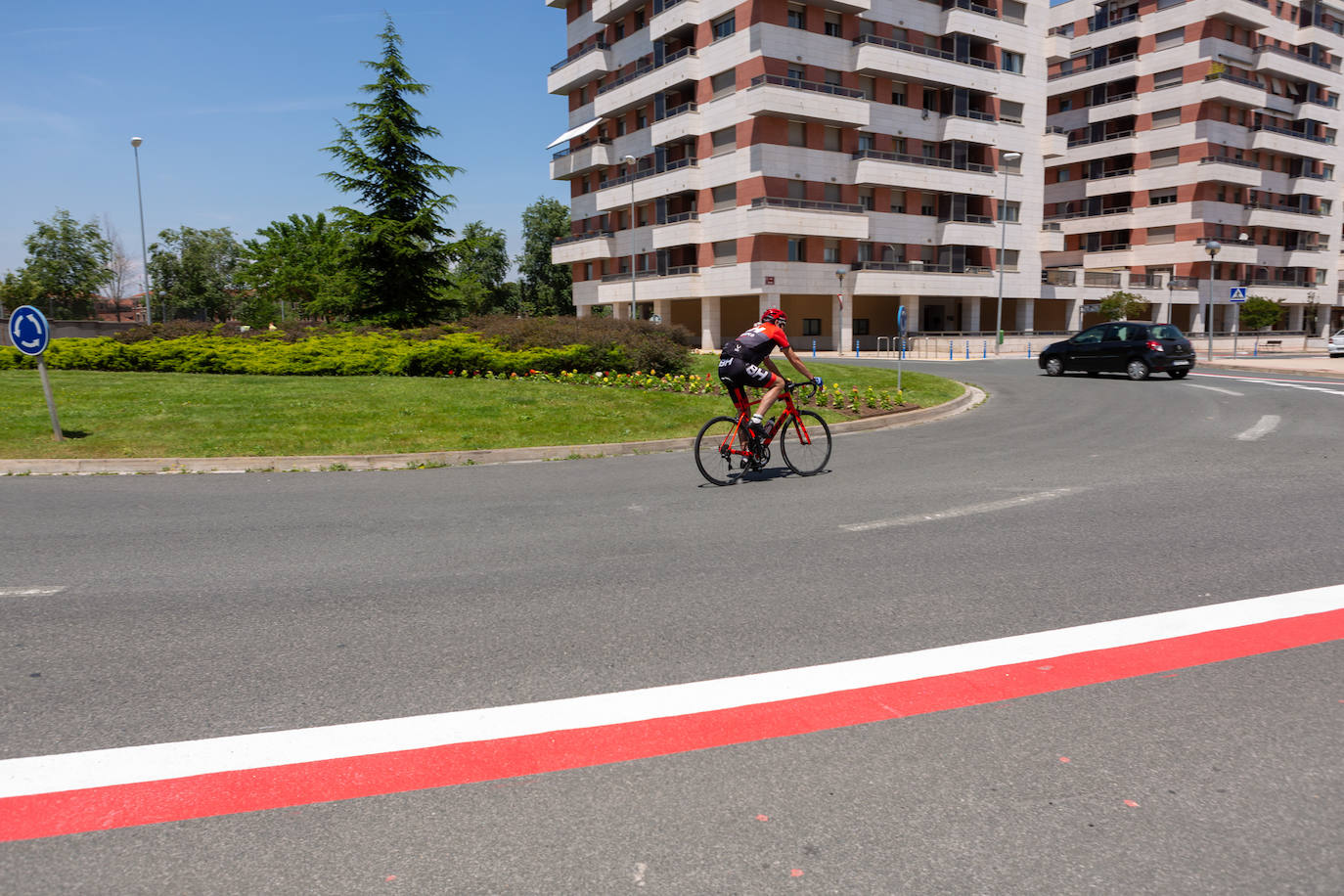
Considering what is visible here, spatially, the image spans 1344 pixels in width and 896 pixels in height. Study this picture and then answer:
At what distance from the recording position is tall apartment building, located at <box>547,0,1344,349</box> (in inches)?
1725

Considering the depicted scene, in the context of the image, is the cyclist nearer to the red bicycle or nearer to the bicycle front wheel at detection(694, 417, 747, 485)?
the red bicycle

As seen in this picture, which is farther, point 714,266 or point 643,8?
point 643,8

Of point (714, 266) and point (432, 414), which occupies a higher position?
point (714, 266)

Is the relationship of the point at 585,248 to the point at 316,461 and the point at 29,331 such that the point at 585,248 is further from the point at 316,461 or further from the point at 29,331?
the point at 316,461

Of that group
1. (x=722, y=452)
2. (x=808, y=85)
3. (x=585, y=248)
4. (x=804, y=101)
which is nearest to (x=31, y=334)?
(x=722, y=452)

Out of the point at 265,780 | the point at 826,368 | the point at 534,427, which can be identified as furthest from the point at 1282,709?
the point at 826,368

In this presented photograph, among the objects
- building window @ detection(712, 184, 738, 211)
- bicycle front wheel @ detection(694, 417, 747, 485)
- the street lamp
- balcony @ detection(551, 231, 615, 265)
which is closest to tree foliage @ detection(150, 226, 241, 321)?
balcony @ detection(551, 231, 615, 265)

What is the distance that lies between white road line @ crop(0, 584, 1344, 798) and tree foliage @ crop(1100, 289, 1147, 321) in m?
54.5

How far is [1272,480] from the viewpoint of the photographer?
8617 mm

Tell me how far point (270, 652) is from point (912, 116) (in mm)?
49657

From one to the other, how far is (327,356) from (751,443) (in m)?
15.2

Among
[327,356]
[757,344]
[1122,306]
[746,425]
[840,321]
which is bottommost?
[746,425]

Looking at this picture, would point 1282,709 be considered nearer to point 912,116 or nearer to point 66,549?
point 66,549

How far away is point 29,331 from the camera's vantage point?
11.1m
